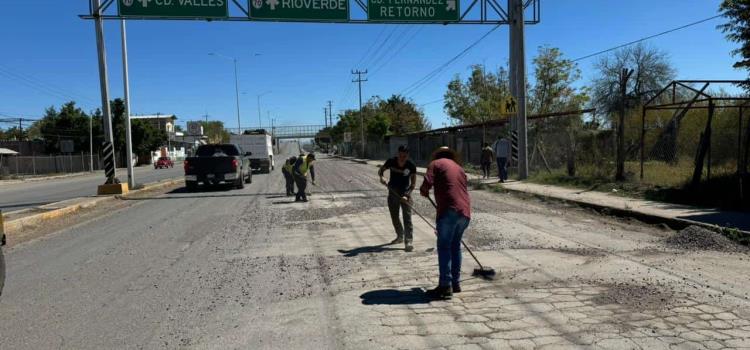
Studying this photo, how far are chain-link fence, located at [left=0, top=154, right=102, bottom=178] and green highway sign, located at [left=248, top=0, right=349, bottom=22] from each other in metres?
37.7

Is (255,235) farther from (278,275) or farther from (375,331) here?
(375,331)

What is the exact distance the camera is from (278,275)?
269 inches

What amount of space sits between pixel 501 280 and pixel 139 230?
7620 mm

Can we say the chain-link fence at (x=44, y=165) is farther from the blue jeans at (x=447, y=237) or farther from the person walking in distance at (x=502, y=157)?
the blue jeans at (x=447, y=237)

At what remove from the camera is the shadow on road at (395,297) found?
5.53m

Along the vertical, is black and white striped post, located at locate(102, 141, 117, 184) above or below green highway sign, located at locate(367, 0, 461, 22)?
below

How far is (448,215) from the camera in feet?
18.4

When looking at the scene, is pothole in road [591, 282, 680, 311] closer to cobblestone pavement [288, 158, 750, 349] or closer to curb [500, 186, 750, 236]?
cobblestone pavement [288, 158, 750, 349]

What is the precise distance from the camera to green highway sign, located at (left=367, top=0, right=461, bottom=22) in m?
18.5

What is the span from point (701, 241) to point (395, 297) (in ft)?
17.1

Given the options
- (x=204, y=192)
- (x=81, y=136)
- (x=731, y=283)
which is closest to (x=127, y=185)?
(x=204, y=192)

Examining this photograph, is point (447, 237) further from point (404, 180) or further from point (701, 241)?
point (701, 241)

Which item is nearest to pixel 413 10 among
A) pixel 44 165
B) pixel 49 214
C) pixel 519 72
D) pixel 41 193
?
pixel 519 72

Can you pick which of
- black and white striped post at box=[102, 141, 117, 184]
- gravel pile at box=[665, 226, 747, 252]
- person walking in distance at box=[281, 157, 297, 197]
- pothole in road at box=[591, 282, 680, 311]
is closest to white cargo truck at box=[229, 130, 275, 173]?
black and white striped post at box=[102, 141, 117, 184]
